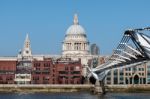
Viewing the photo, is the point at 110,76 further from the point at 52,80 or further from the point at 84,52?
the point at 84,52

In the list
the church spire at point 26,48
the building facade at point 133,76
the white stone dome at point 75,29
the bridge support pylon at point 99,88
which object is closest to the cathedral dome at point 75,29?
the white stone dome at point 75,29

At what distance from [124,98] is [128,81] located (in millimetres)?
44800

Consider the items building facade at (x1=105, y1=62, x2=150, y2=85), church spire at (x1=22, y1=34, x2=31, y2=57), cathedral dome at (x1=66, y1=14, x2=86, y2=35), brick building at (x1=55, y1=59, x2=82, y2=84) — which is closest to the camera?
brick building at (x1=55, y1=59, x2=82, y2=84)

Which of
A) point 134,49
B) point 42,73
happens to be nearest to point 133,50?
point 134,49

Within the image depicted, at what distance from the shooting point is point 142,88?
11325 centimetres

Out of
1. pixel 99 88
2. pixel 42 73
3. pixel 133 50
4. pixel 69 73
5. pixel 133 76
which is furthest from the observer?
pixel 133 76

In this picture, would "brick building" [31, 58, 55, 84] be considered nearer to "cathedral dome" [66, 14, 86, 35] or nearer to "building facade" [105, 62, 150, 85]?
"building facade" [105, 62, 150, 85]

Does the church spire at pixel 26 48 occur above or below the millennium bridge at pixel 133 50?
above

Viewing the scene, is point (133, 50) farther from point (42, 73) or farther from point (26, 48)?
point (26, 48)

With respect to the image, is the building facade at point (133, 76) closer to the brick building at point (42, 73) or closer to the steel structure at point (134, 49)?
the brick building at point (42, 73)

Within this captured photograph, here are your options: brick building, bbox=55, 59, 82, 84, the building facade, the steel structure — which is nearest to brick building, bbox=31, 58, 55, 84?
brick building, bbox=55, 59, 82, 84

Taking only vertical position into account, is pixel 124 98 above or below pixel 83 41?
below

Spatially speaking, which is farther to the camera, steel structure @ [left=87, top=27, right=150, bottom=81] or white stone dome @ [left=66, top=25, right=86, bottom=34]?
white stone dome @ [left=66, top=25, right=86, bottom=34]

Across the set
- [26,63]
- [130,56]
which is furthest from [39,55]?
[130,56]
